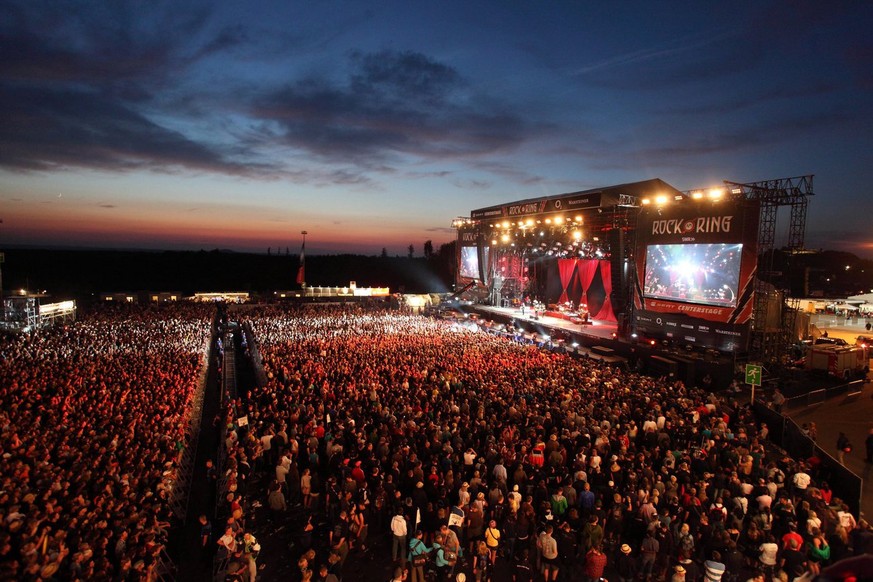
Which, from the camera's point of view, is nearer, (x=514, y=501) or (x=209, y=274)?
(x=514, y=501)

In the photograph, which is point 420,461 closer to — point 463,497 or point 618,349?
point 463,497

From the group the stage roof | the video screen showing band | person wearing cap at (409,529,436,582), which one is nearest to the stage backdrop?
the stage roof

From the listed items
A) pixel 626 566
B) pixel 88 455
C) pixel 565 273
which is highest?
pixel 565 273

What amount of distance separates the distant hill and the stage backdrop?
41890 mm

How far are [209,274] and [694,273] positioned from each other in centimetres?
9693

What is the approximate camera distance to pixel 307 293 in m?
43.2

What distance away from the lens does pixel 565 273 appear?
107 feet

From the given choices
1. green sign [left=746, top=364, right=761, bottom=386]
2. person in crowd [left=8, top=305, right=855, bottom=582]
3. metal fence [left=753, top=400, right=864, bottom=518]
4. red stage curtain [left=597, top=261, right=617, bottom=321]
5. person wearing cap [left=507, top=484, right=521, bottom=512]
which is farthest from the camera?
red stage curtain [left=597, top=261, right=617, bottom=321]

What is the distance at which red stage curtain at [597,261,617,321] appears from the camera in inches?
1086

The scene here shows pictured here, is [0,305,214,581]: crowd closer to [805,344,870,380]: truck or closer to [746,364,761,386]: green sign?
[746,364,761,386]: green sign

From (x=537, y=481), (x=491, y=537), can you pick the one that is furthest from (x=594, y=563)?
(x=537, y=481)

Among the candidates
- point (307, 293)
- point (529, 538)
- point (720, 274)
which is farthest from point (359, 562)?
point (307, 293)

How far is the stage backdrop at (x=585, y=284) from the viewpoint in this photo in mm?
28234

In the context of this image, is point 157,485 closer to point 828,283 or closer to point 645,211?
point 645,211
